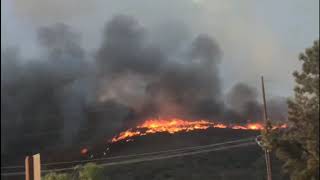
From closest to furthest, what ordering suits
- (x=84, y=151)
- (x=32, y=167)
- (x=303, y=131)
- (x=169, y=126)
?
(x=32, y=167), (x=303, y=131), (x=84, y=151), (x=169, y=126)

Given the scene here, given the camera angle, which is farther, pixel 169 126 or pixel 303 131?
pixel 169 126

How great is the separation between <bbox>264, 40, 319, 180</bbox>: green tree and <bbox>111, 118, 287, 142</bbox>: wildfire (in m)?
67.1

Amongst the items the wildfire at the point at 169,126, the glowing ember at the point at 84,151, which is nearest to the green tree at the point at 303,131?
the glowing ember at the point at 84,151

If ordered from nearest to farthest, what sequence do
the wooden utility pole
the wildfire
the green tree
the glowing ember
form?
the wooden utility pole → the green tree → the glowing ember → the wildfire

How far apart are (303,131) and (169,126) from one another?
73.6m

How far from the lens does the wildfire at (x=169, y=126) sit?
87875 millimetres

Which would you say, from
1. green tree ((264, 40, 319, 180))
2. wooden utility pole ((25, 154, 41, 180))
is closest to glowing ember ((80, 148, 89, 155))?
green tree ((264, 40, 319, 180))

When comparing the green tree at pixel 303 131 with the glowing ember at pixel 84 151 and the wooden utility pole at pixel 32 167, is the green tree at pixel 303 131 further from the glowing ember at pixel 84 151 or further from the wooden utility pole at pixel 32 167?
the glowing ember at pixel 84 151

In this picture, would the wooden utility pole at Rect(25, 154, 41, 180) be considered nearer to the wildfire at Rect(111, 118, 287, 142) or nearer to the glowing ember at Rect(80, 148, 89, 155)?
the glowing ember at Rect(80, 148, 89, 155)

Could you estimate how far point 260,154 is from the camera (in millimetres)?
87438

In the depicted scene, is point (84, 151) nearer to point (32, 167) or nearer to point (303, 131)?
point (303, 131)

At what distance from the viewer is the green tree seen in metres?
18.8

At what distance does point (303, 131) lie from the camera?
19.4 meters

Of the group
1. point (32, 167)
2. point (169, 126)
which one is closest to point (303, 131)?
point (32, 167)
